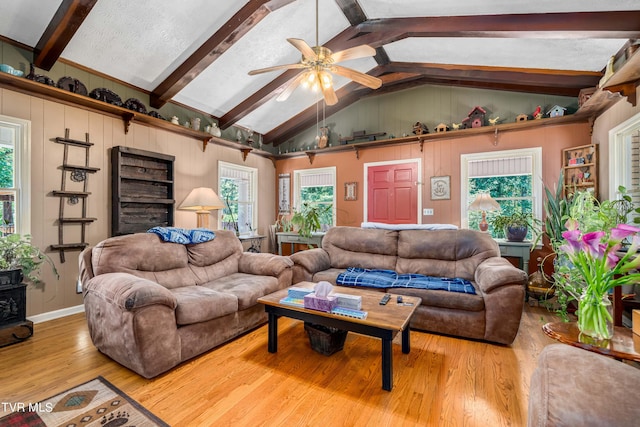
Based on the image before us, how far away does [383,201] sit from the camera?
529cm

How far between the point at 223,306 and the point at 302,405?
1025 mm

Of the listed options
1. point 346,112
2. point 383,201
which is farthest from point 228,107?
point 383,201

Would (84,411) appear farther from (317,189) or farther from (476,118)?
(476,118)

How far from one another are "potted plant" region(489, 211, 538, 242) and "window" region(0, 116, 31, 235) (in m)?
5.70

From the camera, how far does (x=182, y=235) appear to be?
298 centimetres

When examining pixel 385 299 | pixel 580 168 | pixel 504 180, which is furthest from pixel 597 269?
pixel 504 180

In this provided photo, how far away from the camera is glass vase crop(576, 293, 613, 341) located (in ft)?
3.75

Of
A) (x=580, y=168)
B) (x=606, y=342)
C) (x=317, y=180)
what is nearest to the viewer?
(x=606, y=342)

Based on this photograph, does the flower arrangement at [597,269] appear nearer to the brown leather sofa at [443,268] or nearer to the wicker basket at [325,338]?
the brown leather sofa at [443,268]

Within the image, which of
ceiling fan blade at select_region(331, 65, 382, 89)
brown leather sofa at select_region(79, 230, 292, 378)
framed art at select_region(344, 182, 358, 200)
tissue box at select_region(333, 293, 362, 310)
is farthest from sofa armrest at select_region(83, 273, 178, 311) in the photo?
framed art at select_region(344, 182, 358, 200)

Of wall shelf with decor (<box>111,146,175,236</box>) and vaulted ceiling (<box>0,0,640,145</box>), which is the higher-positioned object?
vaulted ceiling (<box>0,0,640,145</box>)

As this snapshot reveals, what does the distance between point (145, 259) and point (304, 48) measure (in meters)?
2.34

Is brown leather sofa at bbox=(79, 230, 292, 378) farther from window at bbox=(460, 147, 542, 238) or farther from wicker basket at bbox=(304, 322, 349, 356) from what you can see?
window at bbox=(460, 147, 542, 238)

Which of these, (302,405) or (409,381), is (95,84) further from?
(409,381)
